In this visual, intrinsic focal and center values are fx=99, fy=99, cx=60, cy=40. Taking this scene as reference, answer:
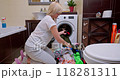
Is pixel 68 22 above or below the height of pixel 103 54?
above

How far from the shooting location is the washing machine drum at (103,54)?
2.19 ft

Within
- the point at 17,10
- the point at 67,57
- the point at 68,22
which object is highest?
the point at 17,10

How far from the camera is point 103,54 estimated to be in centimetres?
80

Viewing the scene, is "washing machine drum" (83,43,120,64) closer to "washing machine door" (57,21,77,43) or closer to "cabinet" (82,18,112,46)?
"cabinet" (82,18,112,46)

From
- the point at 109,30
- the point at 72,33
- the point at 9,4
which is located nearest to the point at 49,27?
the point at 109,30

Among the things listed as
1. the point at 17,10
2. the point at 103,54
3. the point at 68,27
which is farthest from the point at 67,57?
the point at 17,10

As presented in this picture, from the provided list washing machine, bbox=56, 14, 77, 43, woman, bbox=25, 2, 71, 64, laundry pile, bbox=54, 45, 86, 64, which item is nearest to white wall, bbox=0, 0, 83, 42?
washing machine, bbox=56, 14, 77, 43

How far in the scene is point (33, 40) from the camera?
145 cm

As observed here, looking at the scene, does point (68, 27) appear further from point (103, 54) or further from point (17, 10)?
point (103, 54)

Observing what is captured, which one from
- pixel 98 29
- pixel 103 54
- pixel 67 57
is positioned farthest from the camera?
pixel 98 29

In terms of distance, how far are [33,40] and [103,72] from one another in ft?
3.39

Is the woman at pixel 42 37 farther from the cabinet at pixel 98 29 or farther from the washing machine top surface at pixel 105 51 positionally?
the cabinet at pixel 98 29

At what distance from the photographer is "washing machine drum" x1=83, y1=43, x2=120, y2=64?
668 millimetres

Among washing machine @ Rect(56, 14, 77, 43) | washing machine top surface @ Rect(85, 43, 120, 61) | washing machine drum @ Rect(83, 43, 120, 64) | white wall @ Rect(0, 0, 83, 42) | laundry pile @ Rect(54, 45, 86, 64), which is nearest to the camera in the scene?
washing machine drum @ Rect(83, 43, 120, 64)
